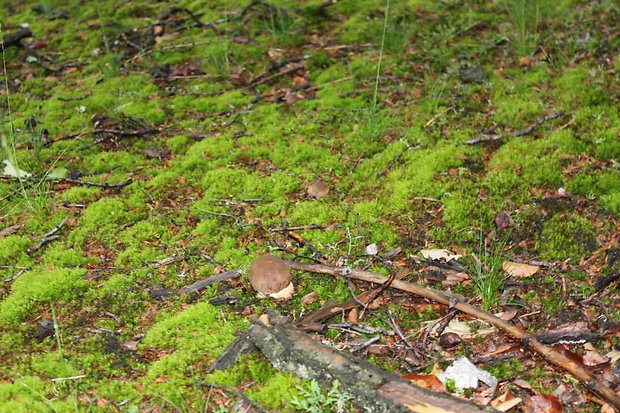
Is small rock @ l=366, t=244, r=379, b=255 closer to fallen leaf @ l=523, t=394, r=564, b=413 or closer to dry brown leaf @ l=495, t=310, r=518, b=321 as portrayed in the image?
dry brown leaf @ l=495, t=310, r=518, b=321

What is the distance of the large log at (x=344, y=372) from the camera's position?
9.12 ft

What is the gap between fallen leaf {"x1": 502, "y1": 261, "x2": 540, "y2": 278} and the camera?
3.88m

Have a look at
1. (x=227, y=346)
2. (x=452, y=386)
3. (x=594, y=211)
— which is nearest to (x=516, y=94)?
(x=594, y=211)

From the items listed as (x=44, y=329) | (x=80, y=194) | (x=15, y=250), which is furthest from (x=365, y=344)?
(x=80, y=194)

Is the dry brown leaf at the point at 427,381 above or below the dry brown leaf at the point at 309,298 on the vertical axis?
above

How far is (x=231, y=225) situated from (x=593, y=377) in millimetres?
2710

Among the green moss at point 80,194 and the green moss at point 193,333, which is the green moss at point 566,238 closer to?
the green moss at point 193,333

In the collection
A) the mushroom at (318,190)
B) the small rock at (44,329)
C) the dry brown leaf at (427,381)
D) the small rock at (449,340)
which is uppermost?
the mushroom at (318,190)

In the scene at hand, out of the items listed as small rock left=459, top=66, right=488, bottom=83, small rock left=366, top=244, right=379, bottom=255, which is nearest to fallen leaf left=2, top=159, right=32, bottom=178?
small rock left=366, top=244, right=379, bottom=255

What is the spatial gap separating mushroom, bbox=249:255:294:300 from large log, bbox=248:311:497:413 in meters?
0.33

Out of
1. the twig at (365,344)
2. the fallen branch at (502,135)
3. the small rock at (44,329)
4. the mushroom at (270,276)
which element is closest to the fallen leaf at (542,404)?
the twig at (365,344)

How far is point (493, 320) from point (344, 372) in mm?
1064

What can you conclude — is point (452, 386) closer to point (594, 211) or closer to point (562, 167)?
point (594, 211)

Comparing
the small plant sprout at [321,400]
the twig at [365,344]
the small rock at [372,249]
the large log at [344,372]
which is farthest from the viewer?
the small rock at [372,249]
